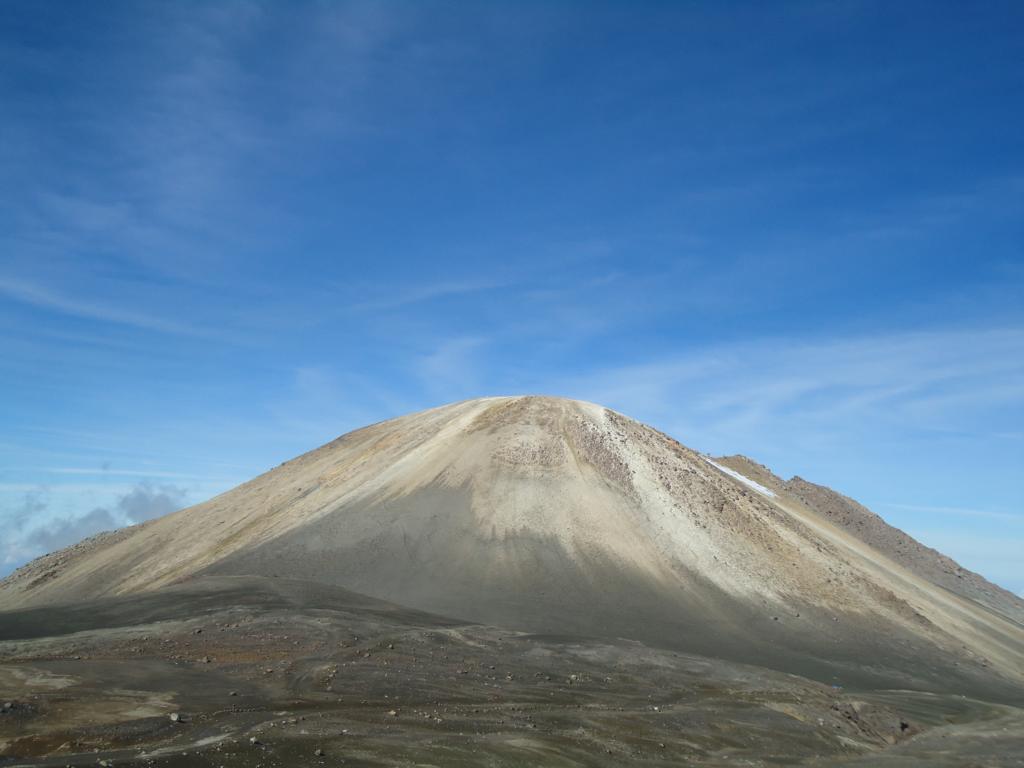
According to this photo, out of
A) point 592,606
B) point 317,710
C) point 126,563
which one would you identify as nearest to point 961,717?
point 592,606

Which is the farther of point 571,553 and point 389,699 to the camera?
point 571,553

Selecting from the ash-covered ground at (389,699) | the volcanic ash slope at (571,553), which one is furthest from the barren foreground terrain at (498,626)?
the volcanic ash slope at (571,553)

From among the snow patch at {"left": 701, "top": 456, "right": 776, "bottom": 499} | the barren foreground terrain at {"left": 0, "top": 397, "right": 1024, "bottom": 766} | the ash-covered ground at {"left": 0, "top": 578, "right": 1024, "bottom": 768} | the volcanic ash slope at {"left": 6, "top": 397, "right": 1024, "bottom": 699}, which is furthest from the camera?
the snow patch at {"left": 701, "top": 456, "right": 776, "bottom": 499}

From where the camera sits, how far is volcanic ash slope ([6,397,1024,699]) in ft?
138

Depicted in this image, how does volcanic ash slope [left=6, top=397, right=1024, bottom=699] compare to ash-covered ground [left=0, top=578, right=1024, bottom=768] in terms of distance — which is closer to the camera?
ash-covered ground [left=0, top=578, right=1024, bottom=768]

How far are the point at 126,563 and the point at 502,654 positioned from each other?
38287mm

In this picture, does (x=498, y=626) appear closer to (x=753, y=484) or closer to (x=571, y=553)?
(x=571, y=553)

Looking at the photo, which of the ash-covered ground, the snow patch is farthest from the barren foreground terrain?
the snow patch

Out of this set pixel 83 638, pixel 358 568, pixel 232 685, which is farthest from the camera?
pixel 358 568

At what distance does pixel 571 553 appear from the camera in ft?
159

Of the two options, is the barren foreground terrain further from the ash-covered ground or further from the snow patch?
the snow patch

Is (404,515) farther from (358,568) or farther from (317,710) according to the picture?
(317,710)

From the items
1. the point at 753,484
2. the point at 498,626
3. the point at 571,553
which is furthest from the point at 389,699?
the point at 753,484

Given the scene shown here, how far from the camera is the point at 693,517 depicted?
5553cm
